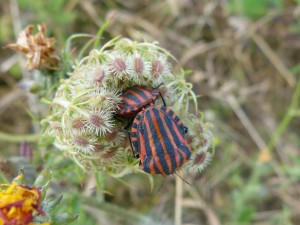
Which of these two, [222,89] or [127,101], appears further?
[222,89]

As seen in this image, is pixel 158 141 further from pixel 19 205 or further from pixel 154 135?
pixel 19 205

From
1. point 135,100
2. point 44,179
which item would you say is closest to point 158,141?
point 135,100

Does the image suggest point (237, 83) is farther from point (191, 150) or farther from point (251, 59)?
point (191, 150)

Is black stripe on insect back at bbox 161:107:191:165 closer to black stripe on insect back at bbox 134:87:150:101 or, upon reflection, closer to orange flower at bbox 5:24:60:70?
black stripe on insect back at bbox 134:87:150:101

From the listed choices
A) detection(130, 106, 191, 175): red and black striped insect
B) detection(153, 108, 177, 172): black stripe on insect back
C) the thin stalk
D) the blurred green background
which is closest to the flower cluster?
detection(130, 106, 191, 175): red and black striped insect

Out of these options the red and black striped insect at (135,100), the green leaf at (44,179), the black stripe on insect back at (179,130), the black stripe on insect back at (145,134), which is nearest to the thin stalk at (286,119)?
the black stripe on insect back at (179,130)

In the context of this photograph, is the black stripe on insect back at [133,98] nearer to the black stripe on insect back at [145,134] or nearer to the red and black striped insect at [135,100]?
the red and black striped insect at [135,100]
